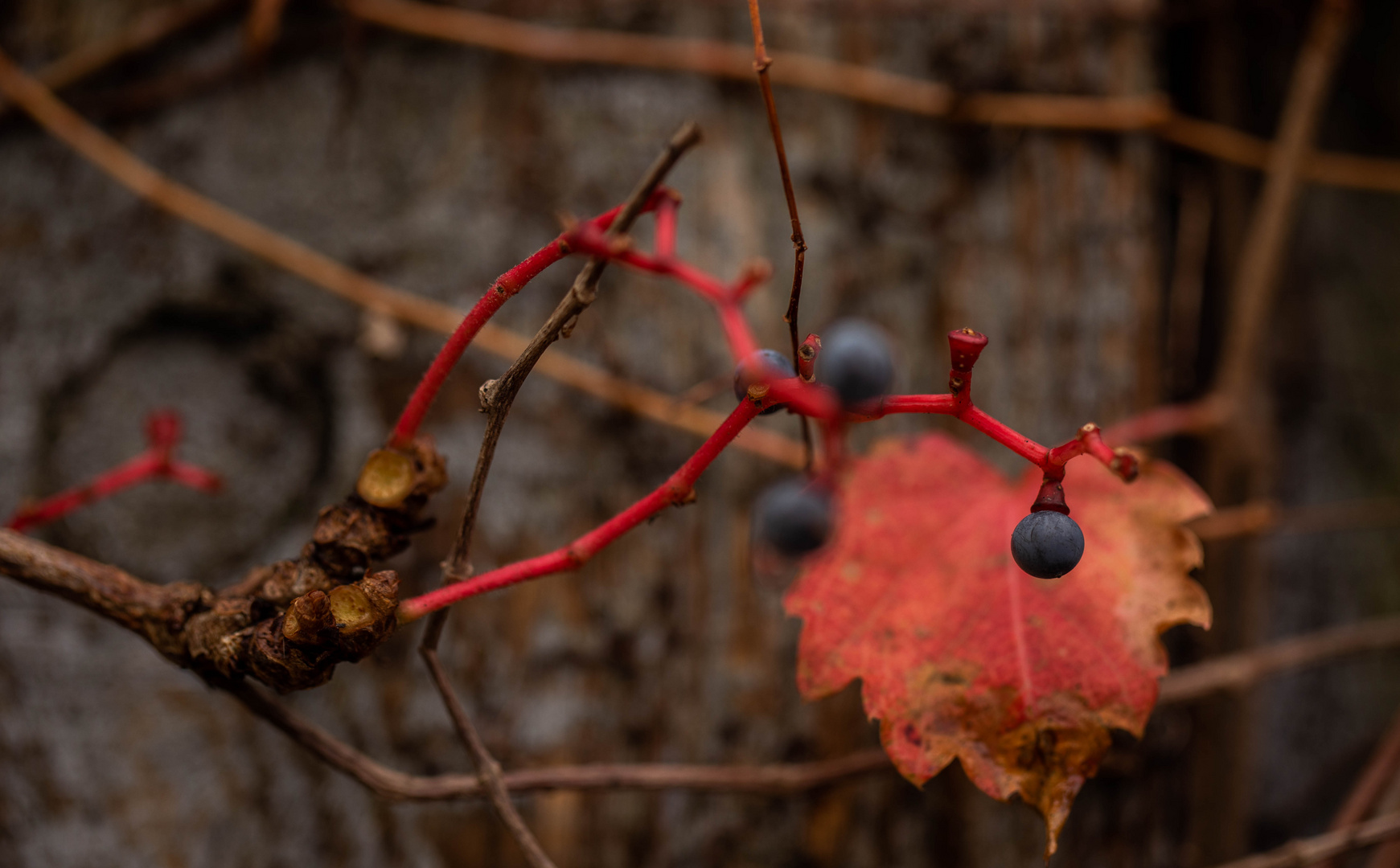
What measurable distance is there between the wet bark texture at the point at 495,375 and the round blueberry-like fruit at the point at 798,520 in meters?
0.43

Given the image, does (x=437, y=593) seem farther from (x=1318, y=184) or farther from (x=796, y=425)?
(x=1318, y=184)

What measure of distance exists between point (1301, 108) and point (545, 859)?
1003 mm

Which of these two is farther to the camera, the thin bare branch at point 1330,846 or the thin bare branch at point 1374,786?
the thin bare branch at point 1374,786

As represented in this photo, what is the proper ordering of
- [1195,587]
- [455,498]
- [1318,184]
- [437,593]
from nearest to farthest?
[437,593] → [1195,587] → [455,498] → [1318,184]

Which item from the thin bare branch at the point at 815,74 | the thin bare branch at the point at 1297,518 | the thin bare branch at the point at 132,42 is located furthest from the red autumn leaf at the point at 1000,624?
the thin bare branch at the point at 132,42

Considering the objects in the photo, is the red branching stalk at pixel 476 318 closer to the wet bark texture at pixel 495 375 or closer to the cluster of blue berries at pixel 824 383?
the cluster of blue berries at pixel 824 383

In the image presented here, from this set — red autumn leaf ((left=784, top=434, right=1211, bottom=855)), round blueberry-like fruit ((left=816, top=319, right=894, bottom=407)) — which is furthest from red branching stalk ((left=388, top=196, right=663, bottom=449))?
red autumn leaf ((left=784, top=434, right=1211, bottom=855))

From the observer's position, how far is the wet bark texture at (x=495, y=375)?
72cm

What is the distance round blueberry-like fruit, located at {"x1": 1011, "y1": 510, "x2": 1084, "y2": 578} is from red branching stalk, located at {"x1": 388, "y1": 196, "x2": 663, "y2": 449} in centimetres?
21

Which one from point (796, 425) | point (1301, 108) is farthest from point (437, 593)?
point (1301, 108)

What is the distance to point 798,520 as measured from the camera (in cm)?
33

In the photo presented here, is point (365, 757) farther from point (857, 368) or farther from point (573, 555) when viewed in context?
point (857, 368)

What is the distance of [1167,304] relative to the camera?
0.95 m

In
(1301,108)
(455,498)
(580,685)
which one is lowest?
(580,685)
